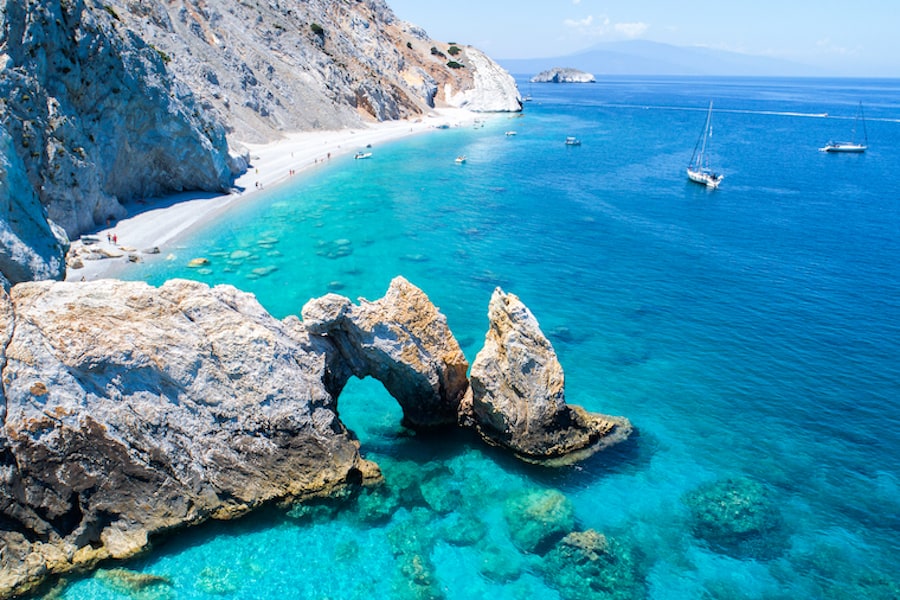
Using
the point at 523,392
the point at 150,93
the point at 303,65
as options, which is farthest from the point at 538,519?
the point at 303,65

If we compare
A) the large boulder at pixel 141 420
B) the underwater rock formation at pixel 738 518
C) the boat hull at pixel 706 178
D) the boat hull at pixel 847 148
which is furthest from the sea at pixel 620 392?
the boat hull at pixel 847 148

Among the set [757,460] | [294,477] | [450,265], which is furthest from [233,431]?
[450,265]

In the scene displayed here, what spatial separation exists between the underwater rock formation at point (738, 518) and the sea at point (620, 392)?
0.28 feet

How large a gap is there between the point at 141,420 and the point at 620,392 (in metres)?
22.7

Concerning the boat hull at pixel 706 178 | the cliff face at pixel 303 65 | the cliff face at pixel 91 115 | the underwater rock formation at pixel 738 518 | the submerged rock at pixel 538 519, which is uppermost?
the cliff face at pixel 303 65

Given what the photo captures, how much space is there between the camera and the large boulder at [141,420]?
19266 mm

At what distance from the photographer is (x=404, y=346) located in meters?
24.9

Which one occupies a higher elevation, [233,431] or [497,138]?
[497,138]

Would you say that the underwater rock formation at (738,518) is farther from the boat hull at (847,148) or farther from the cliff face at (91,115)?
the boat hull at (847,148)

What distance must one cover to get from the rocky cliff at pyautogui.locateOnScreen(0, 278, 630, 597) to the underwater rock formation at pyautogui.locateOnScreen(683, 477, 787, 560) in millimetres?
6088

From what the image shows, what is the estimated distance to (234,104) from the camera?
84938 millimetres

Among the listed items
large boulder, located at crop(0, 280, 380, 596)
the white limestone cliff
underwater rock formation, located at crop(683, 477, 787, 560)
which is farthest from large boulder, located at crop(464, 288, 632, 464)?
the white limestone cliff

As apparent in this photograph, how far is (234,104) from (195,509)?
76.7m

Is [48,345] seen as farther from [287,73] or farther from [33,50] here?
[287,73]
